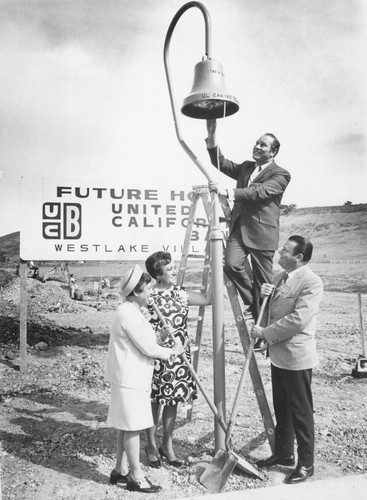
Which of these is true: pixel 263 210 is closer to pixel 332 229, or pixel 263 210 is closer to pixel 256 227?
pixel 256 227

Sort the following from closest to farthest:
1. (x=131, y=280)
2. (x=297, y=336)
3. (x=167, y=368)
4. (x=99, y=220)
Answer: (x=131, y=280) < (x=297, y=336) < (x=167, y=368) < (x=99, y=220)

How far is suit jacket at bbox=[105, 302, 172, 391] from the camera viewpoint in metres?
2.97

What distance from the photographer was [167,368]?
345 centimetres

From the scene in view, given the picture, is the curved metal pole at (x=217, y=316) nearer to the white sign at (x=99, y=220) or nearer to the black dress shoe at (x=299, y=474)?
the black dress shoe at (x=299, y=474)

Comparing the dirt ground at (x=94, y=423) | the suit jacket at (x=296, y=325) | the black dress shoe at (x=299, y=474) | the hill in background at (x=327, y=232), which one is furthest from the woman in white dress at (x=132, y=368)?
the hill in background at (x=327, y=232)

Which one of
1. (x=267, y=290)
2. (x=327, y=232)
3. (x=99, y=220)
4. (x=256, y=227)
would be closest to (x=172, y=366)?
(x=267, y=290)

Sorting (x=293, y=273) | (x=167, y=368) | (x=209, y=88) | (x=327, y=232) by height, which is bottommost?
(x=167, y=368)

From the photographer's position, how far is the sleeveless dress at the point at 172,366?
3424 mm

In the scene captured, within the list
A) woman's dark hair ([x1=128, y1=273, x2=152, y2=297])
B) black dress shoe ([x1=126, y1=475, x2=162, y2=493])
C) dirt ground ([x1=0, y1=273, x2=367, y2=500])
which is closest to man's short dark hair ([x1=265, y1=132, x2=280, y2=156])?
woman's dark hair ([x1=128, y1=273, x2=152, y2=297])

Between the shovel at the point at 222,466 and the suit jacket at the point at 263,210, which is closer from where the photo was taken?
the shovel at the point at 222,466

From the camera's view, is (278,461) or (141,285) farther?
(278,461)

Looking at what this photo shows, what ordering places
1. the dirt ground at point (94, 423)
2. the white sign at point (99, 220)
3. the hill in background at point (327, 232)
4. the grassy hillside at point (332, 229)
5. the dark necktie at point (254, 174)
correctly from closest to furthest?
the dirt ground at point (94, 423) < the dark necktie at point (254, 174) < the white sign at point (99, 220) < the hill in background at point (327, 232) < the grassy hillside at point (332, 229)

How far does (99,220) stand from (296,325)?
391 centimetres

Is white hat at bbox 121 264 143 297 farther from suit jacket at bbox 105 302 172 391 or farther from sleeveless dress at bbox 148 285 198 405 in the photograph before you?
sleeveless dress at bbox 148 285 198 405
